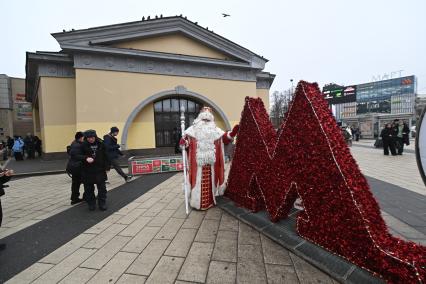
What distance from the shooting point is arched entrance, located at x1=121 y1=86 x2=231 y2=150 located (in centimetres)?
1227

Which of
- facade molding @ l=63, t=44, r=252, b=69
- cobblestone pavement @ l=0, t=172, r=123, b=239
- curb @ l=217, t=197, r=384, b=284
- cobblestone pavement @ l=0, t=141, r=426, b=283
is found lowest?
cobblestone pavement @ l=0, t=172, r=123, b=239

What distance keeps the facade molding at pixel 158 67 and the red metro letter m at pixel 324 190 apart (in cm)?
1111

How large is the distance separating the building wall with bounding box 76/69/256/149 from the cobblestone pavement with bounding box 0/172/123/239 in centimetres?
449

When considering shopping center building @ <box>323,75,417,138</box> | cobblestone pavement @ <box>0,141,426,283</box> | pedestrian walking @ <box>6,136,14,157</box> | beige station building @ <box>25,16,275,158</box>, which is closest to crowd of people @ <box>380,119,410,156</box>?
cobblestone pavement @ <box>0,141,426,283</box>

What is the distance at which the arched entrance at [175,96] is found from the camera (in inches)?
483

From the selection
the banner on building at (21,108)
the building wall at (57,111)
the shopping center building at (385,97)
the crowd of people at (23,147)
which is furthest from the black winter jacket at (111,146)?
the shopping center building at (385,97)

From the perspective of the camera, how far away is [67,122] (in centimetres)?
1241

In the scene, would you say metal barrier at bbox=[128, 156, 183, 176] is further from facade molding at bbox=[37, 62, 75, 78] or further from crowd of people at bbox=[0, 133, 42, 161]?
crowd of people at bbox=[0, 133, 42, 161]

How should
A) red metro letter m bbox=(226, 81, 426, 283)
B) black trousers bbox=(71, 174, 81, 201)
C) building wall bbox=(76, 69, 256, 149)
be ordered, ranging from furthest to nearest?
building wall bbox=(76, 69, 256, 149) < black trousers bbox=(71, 174, 81, 201) < red metro letter m bbox=(226, 81, 426, 283)

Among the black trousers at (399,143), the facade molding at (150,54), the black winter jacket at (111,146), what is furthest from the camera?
the facade molding at (150,54)

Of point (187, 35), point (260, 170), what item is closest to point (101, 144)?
point (260, 170)

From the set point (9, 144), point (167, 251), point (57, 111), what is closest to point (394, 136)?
point (167, 251)

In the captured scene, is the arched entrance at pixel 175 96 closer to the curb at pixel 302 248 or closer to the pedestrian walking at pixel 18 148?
the pedestrian walking at pixel 18 148

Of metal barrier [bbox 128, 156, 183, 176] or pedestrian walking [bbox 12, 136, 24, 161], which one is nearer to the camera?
metal barrier [bbox 128, 156, 183, 176]
